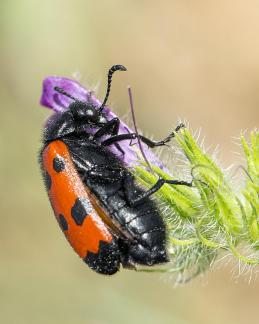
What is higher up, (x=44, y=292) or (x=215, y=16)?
(x=215, y=16)

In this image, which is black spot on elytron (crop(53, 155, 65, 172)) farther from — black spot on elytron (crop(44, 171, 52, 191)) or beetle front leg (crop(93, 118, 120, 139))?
beetle front leg (crop(93, 118, 120, 139))

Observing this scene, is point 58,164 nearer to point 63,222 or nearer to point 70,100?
point 63,222

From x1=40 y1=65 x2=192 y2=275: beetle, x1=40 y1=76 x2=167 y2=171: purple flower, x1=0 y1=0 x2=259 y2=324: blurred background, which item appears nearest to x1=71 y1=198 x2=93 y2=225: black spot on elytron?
x1=40 y1=65 x2=192 y2=275: beetle

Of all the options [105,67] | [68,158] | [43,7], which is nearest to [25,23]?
[43,7]

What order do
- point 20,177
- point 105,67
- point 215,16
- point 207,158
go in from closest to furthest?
1. point 207,158
2. point 20,177
3. point 105,67
4. point 215,16

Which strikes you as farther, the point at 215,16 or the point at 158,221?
the point at 215,16

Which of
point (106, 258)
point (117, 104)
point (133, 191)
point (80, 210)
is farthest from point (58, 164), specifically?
point (117, 104)

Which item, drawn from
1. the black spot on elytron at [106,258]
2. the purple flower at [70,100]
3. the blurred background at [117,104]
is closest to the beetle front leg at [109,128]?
the purple flower at [70,100]

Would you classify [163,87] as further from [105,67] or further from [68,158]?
[68,158]
